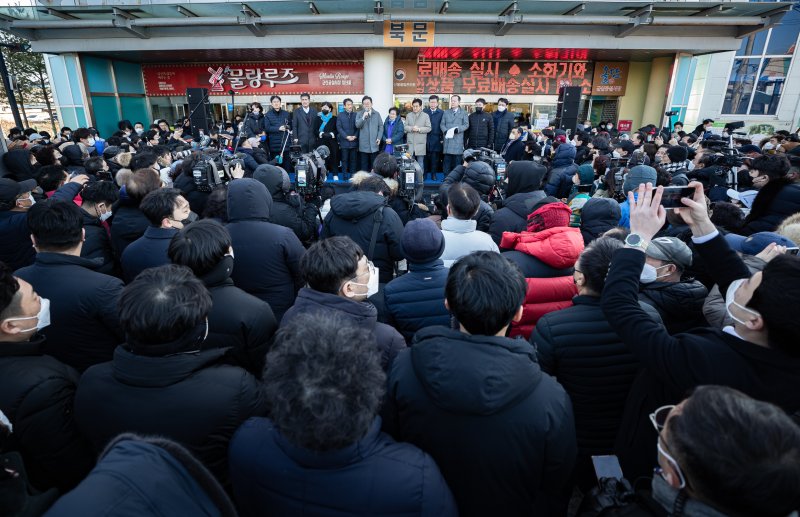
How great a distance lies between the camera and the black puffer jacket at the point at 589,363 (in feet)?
5.28

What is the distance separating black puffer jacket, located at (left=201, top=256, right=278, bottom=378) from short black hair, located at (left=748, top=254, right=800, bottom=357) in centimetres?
179

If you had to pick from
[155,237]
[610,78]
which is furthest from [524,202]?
[610,78]

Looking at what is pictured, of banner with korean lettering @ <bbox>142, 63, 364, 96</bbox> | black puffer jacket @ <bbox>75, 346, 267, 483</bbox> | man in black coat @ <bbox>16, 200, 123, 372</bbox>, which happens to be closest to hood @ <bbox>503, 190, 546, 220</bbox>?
black puffer jacket @ <bbox>75, 346, 267, 483</bbox>

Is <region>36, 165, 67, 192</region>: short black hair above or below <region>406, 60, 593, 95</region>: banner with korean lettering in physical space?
below

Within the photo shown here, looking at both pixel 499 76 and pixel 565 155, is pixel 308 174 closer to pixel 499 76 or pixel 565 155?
pixel 565 155

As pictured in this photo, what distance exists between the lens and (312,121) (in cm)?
806

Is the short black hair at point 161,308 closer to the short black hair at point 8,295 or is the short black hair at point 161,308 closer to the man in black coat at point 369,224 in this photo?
the short black hair at point 8,295

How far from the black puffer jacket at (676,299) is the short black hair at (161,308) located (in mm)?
1860

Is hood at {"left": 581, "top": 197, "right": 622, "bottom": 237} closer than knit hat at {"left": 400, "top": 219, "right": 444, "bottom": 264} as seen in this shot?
No

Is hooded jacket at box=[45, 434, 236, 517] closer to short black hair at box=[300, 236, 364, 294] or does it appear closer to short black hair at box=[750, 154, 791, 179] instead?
short black hair at box=[300, 236, 364, 294]

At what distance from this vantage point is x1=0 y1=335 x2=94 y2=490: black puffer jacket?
1.29 meters

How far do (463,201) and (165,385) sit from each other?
75.9 inches

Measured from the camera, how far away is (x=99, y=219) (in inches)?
121

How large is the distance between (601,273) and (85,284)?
2267mm
